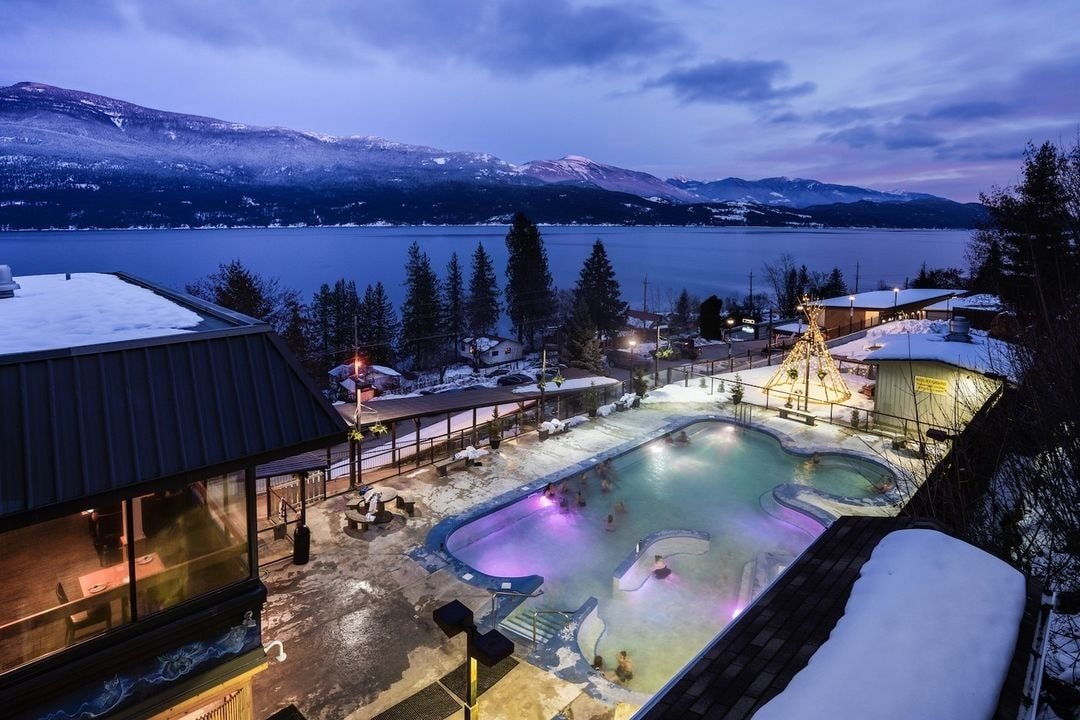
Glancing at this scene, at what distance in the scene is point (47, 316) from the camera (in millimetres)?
6355

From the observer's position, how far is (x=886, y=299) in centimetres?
4278

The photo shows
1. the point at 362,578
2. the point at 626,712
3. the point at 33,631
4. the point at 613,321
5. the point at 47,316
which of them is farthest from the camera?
the point at 613,321

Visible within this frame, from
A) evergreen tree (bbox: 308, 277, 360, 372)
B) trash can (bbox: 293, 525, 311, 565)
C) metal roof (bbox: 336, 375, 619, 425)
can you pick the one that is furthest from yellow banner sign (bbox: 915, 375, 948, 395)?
evergreen tree (bbox: 308, 277, 360, 372)

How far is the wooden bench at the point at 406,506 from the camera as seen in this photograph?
13562 mm

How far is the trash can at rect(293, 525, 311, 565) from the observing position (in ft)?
36.7

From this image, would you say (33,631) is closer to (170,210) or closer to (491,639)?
(491,639)

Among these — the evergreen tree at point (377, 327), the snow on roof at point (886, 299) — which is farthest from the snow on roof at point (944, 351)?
the evergreen tree at point (377, 327)

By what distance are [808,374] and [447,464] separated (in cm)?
1520

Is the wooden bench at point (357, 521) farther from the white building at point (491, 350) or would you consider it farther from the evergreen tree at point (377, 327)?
the white building at point (491, 350)

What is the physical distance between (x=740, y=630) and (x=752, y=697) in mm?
1015

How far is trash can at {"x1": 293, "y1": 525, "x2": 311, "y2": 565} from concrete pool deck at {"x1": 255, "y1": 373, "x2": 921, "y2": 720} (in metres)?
0.17

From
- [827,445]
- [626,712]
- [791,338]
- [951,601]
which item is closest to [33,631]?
[626,712]

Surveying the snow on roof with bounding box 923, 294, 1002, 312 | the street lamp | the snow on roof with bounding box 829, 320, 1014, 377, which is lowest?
the street lamp

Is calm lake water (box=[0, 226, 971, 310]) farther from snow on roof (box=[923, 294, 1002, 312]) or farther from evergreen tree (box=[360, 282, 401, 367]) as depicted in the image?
snow on roof (box=[923, 294, 1002, 312])
